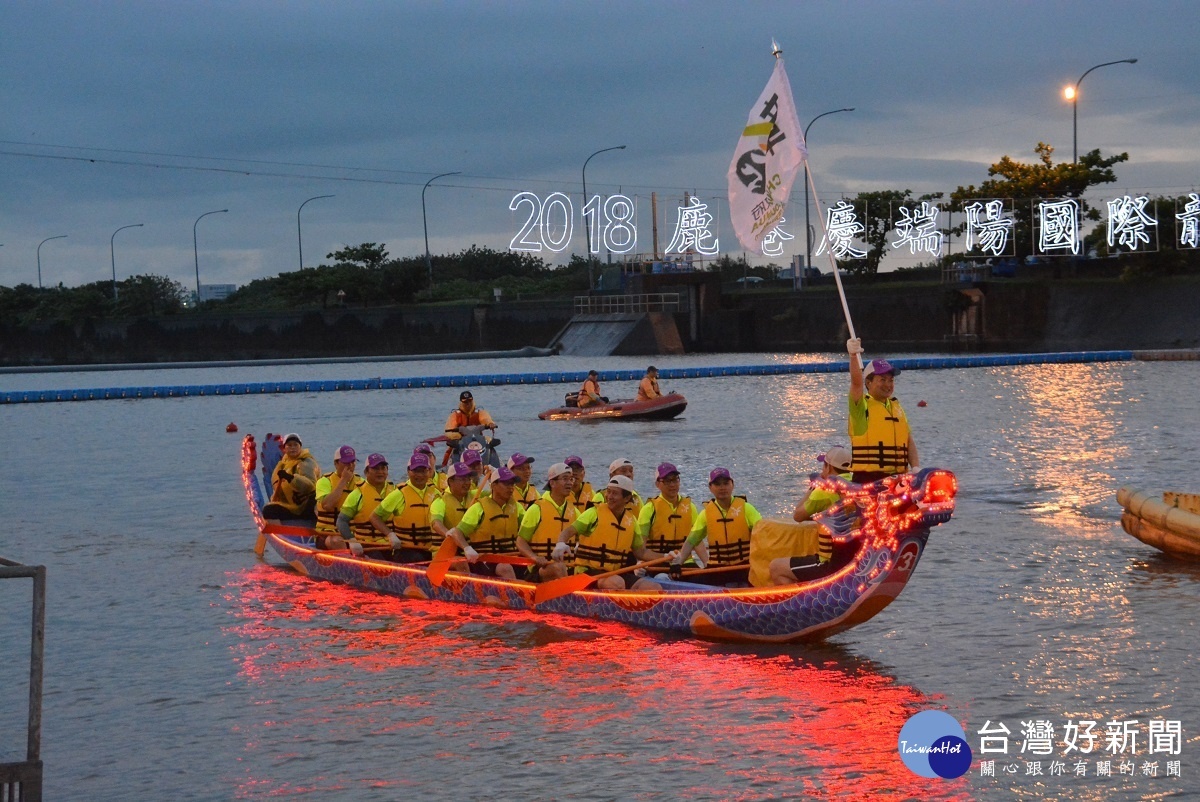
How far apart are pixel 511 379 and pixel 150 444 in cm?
2205

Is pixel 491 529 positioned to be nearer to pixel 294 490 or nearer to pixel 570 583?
pixel 570 583

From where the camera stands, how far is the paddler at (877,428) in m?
12.1

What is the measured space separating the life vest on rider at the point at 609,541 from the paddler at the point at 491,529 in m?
1.14

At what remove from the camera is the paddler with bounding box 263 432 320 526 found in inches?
764

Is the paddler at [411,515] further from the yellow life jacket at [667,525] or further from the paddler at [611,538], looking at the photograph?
the yellow life jacket at [667,525]

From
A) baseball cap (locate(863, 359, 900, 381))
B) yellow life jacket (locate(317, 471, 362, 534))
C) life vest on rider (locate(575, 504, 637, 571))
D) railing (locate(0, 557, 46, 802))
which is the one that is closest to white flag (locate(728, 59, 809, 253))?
Answer: baseball cap (locate(863, 359, 900, 381))

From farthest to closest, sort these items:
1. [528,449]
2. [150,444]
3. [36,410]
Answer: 1. [36,410]
2. [150,444]
3. [528,449]

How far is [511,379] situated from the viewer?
59312 mm

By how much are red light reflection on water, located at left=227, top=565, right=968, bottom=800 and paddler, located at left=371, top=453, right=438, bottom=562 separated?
0.92 m

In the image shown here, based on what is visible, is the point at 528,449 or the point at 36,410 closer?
the point at 528,449

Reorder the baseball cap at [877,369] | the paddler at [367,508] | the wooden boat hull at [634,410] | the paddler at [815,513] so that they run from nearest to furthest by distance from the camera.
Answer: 1. the baseball cap at [877,369]
2. the paddler at [815,513]
3. the paddler at [367,508]
4. the wooden boat hull at [634,410]

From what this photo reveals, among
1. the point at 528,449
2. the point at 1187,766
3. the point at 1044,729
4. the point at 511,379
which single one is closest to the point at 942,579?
the point at 1044,729

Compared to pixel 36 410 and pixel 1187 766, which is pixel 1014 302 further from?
pixel 1187 766

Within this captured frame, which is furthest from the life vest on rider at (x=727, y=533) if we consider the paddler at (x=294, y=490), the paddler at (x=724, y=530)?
the paddler at (x=294, y=490)
